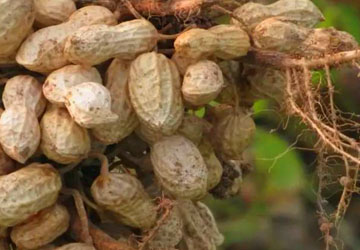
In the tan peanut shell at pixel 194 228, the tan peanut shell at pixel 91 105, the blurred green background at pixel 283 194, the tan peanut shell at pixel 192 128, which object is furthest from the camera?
the blurred green background at pixel 283 194

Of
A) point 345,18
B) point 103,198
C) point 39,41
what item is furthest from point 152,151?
point 345,18

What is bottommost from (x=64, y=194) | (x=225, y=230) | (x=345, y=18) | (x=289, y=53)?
(x=225, y=230)

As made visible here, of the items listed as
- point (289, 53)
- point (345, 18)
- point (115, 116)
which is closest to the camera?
point (115, 116)

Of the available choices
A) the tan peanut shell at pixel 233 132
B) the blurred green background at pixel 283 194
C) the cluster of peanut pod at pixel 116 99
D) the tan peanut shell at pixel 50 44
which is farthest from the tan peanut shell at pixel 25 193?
the blurred green background at pixel 283 194

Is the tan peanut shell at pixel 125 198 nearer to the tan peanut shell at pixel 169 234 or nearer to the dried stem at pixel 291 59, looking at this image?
the tan peanut shell at pixel 169 234

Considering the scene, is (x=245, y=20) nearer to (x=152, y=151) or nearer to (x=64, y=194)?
(x=152, y=151)

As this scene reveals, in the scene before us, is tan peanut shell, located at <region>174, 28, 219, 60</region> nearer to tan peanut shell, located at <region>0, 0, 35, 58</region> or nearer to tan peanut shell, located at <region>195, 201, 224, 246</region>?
tan peanut shell, located at <region>0, 0, 35, 58</region>

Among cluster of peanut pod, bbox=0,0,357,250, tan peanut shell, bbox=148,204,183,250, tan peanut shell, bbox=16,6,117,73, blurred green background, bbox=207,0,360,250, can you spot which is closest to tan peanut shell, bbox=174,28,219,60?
cluster of peanut pod, bbox=0,0,357,250
